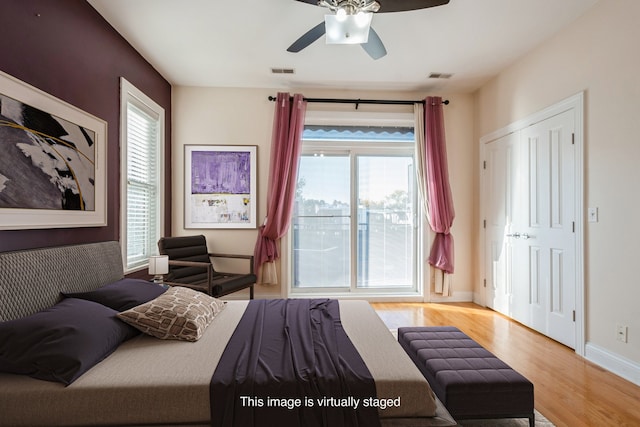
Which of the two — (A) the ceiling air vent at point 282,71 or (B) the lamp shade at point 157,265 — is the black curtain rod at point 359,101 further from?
(B) the lamp shade at point 157,265

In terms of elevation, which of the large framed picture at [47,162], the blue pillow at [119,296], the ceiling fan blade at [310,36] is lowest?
the blue pillow at [119,296]

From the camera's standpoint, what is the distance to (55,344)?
141cm

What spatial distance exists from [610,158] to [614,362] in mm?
1494

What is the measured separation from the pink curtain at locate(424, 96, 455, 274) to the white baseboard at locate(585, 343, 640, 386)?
1785mm

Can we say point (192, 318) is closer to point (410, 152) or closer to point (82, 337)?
point (82, 337)

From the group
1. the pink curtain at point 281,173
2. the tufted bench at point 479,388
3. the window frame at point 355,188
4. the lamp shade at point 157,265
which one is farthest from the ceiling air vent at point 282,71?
the tufted bench at point 479,388

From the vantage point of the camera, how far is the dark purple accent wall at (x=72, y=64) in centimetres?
198

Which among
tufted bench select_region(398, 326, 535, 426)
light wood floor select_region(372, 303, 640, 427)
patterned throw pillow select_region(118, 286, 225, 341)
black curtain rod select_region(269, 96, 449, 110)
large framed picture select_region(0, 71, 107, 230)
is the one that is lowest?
light wood floor select_region(372, 303, 640, 427)

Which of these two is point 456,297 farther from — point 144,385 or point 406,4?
point 144,385

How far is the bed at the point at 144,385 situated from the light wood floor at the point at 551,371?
3.66 feet

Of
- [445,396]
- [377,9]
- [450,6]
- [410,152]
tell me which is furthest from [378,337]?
[410,152]

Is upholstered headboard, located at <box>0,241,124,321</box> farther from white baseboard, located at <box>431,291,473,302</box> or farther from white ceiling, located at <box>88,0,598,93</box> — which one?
white baseboard, located at <box>431,291,473,302</box>

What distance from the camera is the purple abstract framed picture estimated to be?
4.24m

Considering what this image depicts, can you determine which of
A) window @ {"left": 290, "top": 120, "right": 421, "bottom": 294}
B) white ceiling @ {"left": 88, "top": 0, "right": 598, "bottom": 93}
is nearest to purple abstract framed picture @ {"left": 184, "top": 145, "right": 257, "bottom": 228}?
window @ {"left": 290, "top": 120, "right": 421, "bottom": 294}
